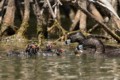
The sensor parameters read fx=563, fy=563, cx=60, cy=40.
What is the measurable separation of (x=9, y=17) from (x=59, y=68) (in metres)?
9.72

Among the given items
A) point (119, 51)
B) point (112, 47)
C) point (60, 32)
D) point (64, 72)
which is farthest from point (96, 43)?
point (64, 72)

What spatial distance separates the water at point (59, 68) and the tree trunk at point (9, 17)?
5.95 metres

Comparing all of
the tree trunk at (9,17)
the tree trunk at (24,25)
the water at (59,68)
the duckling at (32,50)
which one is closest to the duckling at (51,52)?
the duckling at (32,50)

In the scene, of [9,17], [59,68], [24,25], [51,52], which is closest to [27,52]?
[51,52]

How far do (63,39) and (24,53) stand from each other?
4.11 meters

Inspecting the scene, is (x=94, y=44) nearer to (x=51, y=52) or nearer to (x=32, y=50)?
(x=51, y=52)

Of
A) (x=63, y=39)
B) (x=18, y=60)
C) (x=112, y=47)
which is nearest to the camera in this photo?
(x=18, y=60)

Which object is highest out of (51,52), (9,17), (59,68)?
(9,17)

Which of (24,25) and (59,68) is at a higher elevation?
(24,25)

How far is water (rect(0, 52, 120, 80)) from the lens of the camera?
13.3 meters

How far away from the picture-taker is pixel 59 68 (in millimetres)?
14914

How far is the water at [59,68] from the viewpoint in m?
13.3

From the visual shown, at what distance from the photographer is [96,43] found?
776 inches

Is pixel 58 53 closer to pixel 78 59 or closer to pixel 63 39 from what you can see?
pixel 78 59
